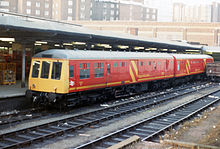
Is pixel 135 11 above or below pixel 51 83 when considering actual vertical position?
→ above

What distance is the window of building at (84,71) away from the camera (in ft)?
53.5

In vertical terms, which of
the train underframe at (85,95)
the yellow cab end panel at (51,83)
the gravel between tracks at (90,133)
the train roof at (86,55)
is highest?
the train roof at (86,55)

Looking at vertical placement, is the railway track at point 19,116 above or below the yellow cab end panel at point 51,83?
below

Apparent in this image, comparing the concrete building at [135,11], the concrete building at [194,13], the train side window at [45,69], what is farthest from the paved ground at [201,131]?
the concrete building at [194,13]

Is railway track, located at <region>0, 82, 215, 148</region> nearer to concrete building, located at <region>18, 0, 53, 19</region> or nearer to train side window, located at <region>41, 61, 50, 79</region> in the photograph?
train side window, located at <region>41, 61, 50, 79</region>

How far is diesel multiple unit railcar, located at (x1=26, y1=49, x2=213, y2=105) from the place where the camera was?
50.7ft

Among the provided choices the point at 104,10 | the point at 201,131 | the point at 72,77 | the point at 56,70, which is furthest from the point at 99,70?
the point at 104,10

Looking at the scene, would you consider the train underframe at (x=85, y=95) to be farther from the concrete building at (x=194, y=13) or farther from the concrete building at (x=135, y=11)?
the concrete building at (x=194, y=13)

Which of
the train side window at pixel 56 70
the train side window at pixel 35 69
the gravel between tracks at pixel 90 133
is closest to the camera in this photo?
the gravel between tracks at pixel 90 133

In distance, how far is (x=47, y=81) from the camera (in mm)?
15664

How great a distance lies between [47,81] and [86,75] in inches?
84.0

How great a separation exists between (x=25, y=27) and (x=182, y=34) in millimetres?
59850

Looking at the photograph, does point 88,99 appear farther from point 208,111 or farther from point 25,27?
point 208,111

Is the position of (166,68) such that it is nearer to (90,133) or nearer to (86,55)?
(86,55)
